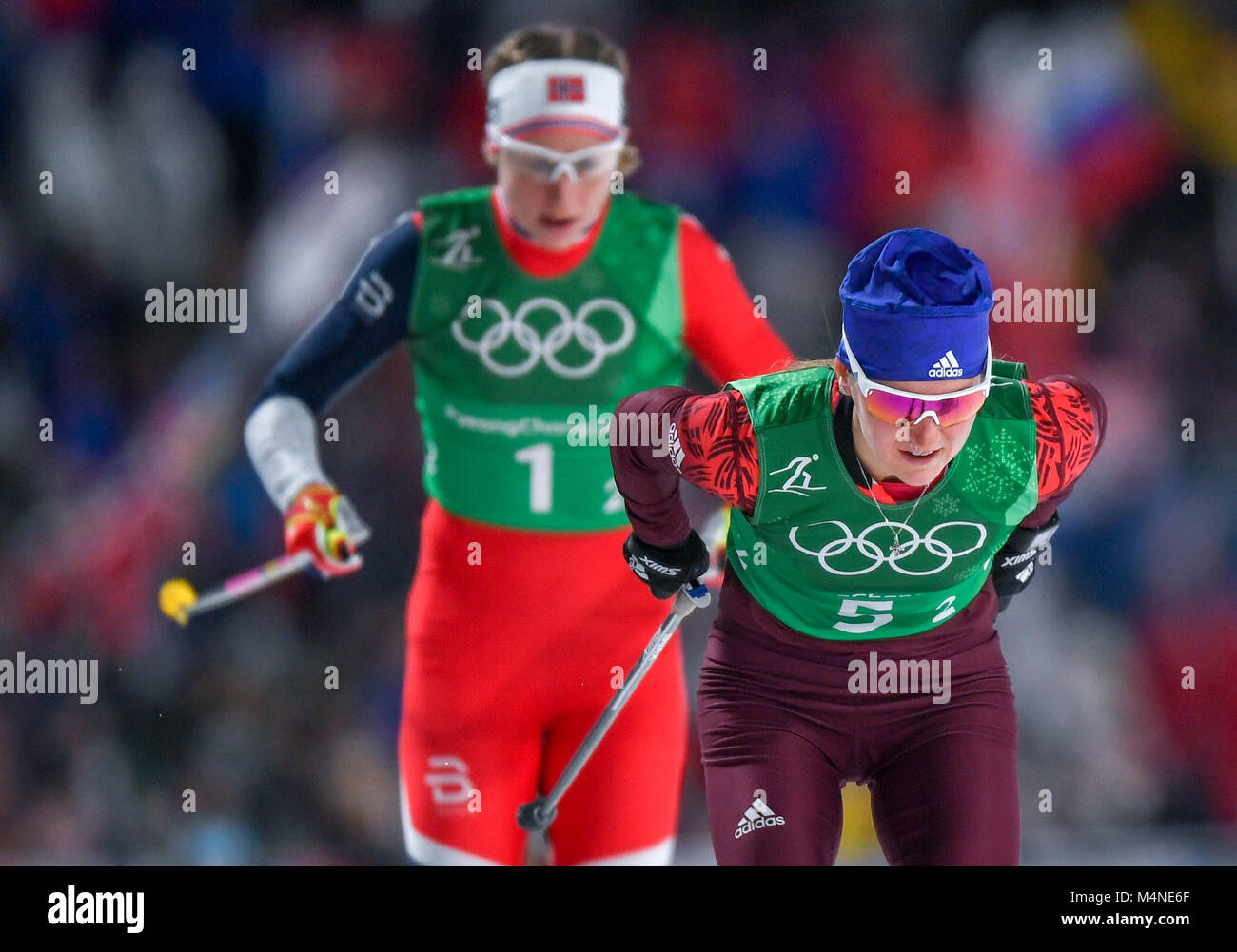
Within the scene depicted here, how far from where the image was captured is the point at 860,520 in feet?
9.25

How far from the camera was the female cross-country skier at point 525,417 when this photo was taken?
3545 mm

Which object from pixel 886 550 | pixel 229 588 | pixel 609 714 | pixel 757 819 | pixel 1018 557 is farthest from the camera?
pixel 229 588

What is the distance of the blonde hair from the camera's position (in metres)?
3.60

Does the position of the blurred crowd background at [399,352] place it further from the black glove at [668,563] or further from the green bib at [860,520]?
the green bib at [860,520]

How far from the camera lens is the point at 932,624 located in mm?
2953

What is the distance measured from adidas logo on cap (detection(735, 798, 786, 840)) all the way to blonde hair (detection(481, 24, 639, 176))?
5.43 feet

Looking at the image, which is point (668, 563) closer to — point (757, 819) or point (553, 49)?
point (757, 819)

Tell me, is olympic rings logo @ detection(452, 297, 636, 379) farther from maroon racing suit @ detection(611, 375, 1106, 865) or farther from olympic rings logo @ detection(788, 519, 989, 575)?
olympic rings logo @ detection(788, 519, 989, 575)

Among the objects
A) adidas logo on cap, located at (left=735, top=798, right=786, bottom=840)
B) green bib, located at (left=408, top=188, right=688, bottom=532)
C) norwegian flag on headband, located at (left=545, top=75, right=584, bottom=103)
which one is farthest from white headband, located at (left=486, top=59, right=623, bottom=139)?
adidas logo on cap, located at (left=735, top=798, right=786, bottom=840)

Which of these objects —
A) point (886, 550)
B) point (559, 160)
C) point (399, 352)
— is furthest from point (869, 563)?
point (399, 352)

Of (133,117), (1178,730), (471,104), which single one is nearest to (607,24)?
(471,104)

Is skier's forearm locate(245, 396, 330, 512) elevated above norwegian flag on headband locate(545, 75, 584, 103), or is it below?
below

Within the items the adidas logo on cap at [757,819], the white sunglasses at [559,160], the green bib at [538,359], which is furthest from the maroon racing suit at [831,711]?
the white sunglasses at [559,160]

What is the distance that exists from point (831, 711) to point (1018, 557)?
1.84 feet
